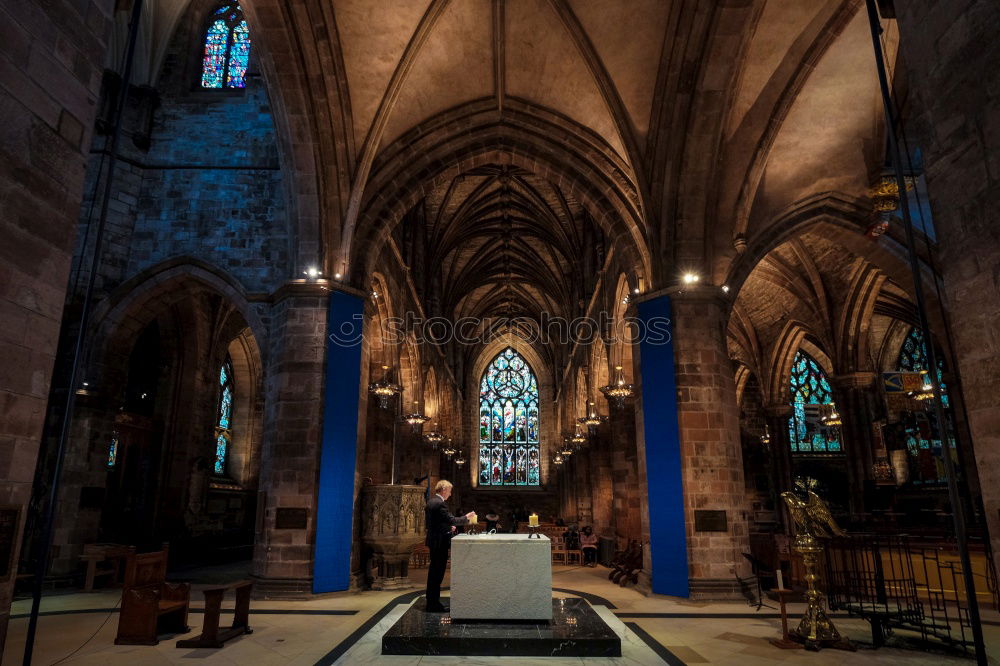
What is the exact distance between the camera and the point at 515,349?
33.2 metres

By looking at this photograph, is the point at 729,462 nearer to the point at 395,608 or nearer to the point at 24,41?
the point at 395,608

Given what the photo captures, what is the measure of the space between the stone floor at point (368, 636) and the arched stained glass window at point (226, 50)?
11.3m

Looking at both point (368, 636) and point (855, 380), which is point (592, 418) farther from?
point (368, 636)

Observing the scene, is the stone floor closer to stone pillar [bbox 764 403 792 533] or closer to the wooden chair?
the wooden chair

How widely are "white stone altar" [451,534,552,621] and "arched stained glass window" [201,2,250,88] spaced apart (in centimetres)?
1281

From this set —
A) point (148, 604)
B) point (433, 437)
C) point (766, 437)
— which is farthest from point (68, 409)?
point (766, 437)

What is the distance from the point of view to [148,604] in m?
6.24

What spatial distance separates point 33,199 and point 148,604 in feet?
15.3

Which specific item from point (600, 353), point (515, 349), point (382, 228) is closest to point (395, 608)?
point (382, 228)

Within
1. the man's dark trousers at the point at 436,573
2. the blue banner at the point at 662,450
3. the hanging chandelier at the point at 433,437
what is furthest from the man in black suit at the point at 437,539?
the hanging chandelier at the point at 433,437

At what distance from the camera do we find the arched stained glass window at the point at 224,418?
18.7 meters

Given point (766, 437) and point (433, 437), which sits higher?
point (766, 437)

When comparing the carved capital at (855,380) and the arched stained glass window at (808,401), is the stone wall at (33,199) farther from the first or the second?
the arched stained glass window at (808,401)

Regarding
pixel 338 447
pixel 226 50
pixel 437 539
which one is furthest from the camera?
pixel 226 50
